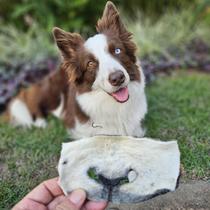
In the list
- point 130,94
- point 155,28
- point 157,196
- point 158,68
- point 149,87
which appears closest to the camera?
point 157,196

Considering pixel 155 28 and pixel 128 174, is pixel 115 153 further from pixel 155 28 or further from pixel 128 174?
pixel 155 28

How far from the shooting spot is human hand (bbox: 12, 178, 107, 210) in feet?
11.8

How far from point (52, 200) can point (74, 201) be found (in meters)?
0.24

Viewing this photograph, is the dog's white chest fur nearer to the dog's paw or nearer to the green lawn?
the green lawn

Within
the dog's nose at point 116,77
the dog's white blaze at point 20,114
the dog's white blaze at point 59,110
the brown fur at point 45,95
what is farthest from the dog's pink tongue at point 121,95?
the dog's white blaze at point 20,114

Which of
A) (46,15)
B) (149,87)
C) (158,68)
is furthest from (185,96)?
(46,15)

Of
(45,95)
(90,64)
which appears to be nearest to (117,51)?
(90,64)

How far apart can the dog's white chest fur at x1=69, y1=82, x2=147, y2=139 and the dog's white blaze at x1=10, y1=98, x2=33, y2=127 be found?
4.30ft

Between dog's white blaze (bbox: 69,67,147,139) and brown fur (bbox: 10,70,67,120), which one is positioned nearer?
dog's white blaze (bbox: 69,67,147,139)

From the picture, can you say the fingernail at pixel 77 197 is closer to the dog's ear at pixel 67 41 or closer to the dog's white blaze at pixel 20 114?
the dog's ear at pixel 67 41

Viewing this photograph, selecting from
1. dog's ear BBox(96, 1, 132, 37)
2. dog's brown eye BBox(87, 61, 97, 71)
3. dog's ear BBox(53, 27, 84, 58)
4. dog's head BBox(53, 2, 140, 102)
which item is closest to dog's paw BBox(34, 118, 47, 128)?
dog's head BBox(53, 2, 140, 102)

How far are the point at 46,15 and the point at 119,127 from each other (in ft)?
12.7

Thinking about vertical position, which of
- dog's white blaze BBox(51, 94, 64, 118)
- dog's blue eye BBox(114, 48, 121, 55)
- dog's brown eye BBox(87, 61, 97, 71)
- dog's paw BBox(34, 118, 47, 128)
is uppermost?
dog's blue eye BBox(114, 48, 121, 55)

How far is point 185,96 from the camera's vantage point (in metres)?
5.86
